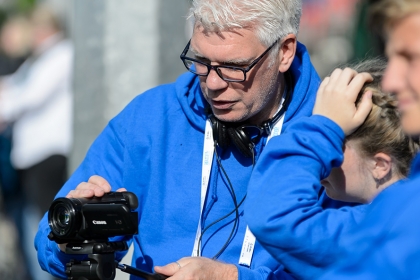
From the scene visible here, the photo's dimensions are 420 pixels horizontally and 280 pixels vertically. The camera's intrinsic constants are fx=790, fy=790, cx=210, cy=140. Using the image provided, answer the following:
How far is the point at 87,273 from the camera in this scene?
9.16 ft

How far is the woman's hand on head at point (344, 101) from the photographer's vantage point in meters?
2.40

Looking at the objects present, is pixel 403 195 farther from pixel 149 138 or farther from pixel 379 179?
pixel 149 138

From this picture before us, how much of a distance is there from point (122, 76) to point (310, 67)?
1.93 m

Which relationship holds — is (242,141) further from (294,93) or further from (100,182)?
(100,182)

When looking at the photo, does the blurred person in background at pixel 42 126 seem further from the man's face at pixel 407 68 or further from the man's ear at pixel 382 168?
the man's face at pixel 407 68

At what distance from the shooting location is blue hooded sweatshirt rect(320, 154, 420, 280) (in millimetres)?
1442

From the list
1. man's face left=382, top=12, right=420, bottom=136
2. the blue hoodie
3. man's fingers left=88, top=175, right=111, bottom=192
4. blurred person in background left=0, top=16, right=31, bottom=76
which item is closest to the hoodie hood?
the blue hoodie

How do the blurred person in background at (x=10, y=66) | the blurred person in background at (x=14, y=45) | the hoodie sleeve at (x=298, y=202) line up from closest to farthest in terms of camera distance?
the hoodie sleeve at (x=298, y=202)
the blurred person in background at (x=10, y=66)
the blurred person in background at (x=14, y=45)

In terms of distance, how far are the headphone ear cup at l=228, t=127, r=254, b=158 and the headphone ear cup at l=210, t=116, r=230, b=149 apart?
0.02m

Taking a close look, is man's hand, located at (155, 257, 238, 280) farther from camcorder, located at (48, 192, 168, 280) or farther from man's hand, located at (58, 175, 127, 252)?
man's hand, located at (58, 175, 127, 252)

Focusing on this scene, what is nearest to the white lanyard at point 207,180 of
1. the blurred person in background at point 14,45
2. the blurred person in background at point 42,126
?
the blurred person in background at point 42,126

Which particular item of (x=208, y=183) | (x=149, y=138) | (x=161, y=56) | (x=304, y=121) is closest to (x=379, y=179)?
(x=304, y=121)

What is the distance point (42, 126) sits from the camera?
700 cm

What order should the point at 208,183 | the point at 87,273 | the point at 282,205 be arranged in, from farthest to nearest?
1. the point at 208,183
2. the point at 87,273
3. the point at 282,205
